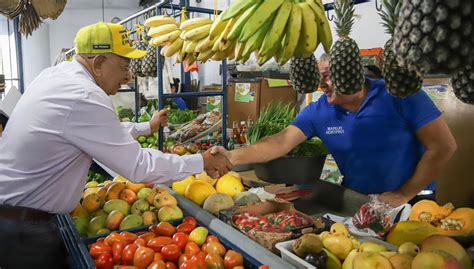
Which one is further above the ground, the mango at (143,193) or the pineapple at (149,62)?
the pineapple at (149,62)

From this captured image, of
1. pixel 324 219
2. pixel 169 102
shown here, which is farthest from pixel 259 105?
pixel 324 219

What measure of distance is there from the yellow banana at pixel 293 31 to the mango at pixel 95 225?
132 centimetres

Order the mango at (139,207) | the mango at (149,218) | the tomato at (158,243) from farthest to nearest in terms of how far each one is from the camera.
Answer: the mango at (139,207) → the mango at (149,218) → the tomato at (158,243)

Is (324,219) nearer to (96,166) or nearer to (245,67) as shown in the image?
(96,166)

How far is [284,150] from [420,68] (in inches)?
67.1

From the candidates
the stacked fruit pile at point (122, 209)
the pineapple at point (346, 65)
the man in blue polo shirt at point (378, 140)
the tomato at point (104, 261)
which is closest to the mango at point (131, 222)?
the stacked fruit pile at point (122, 209)

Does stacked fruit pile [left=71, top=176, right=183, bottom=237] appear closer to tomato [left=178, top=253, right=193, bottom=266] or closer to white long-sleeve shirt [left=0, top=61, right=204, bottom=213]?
white long-sleeve shirt [left=0, top=61, right=204, bottom=213]

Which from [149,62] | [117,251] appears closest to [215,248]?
[117,251]

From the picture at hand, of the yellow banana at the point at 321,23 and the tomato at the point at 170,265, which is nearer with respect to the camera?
the yellow banana at the point at 321,23

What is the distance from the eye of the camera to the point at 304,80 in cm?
211

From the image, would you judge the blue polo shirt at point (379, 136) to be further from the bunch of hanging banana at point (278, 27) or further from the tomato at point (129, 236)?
the tomato at point (129, 236)

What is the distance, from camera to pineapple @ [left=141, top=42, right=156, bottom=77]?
11.7 feet

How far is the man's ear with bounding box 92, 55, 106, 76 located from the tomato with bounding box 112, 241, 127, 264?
100 centimetres

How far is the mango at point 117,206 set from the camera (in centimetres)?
220
